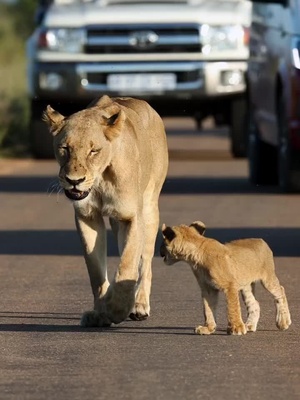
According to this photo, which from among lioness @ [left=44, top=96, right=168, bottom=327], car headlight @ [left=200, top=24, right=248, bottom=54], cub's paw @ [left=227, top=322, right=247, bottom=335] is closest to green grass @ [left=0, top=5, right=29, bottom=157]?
car headlight @ [left=200, top=24, right=248, bottom=54]

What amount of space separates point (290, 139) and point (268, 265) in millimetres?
6218

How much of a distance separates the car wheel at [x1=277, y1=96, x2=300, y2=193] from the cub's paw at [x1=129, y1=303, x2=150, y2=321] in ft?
19.7

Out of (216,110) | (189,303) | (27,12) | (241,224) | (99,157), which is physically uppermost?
(99,157)

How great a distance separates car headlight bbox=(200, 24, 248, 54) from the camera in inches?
697

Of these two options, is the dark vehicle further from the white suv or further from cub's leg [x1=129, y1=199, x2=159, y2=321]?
cub's leg [x1=129, y1=199, x2=159, y2=321]

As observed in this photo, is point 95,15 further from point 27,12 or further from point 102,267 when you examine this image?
point 27,12

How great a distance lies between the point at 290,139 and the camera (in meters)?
13.8

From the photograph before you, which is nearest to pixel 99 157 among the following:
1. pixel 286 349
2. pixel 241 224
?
pixel 286 349

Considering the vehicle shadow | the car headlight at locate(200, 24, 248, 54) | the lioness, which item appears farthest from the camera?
the car headlight at locate(200, 24, 248, 54)

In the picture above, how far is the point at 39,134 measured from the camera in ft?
61.1

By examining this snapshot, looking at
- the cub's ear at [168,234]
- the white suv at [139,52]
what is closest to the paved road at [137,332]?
the cub's ear at [168,234]

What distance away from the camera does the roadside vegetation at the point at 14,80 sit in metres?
22.8

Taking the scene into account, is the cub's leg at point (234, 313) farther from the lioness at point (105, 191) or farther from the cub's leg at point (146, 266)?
the cub's leg at point (146, 266)

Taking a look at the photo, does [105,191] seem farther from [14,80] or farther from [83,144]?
[14,80]
